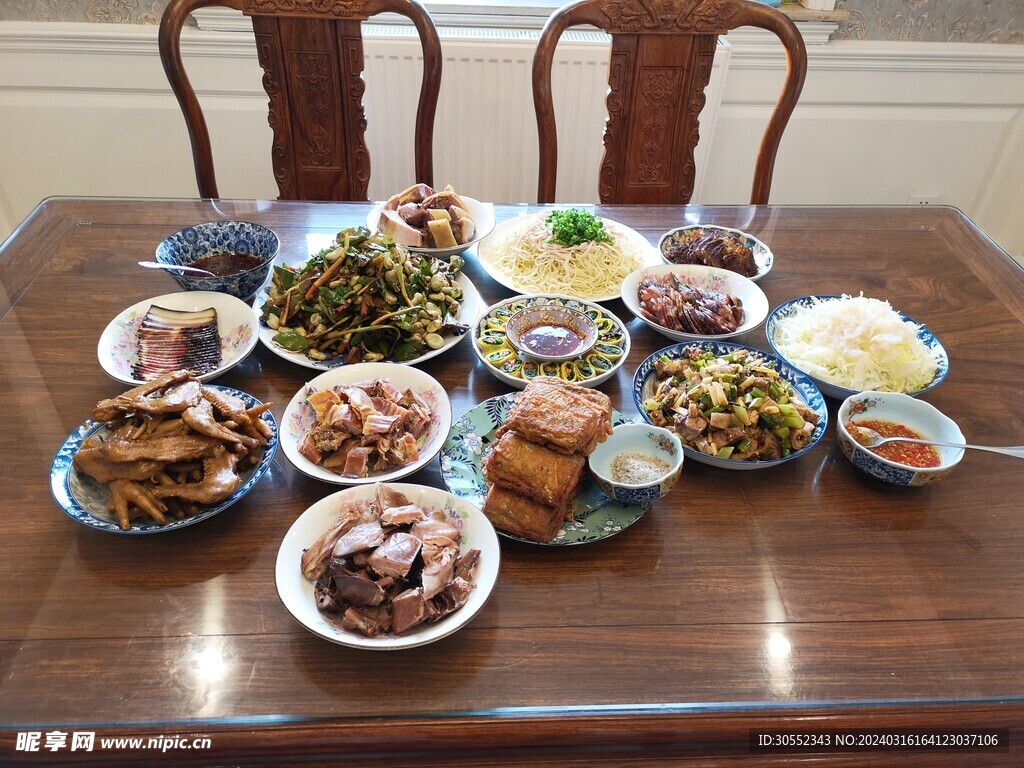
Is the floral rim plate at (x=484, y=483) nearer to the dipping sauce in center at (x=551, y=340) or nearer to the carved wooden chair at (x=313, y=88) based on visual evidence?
the dipping sauce in center at (x=551, y=340)

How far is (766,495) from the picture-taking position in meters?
1.42

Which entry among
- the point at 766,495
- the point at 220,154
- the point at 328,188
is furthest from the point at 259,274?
the point at 220,154

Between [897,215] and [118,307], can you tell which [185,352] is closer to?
[118,307]

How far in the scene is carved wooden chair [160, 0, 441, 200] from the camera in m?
2.40

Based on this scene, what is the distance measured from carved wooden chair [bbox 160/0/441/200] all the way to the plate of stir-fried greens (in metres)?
0.93

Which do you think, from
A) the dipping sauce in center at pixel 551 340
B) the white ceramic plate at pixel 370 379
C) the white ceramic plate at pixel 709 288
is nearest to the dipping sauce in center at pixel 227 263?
the white ceramic plate at pixel 370 379

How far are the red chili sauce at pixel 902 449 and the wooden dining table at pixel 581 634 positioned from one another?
55 millimetres

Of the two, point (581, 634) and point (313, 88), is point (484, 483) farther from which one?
point (313, 88)

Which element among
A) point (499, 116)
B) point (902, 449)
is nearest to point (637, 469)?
point (902, 449)

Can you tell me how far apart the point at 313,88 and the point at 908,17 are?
327 cm

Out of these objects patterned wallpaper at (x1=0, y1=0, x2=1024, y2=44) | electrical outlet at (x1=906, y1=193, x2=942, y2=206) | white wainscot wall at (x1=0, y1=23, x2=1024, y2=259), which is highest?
patterned wallpaper at (x1=0, y1=0, x2=1024, y2=44)

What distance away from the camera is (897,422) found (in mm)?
1576

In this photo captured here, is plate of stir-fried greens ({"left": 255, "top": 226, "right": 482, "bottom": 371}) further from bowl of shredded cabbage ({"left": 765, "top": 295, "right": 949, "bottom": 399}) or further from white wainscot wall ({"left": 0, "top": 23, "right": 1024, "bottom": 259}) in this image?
white wainscot wall ({"left": 0, "top": 23, "right": 1024, "bottom": 259})

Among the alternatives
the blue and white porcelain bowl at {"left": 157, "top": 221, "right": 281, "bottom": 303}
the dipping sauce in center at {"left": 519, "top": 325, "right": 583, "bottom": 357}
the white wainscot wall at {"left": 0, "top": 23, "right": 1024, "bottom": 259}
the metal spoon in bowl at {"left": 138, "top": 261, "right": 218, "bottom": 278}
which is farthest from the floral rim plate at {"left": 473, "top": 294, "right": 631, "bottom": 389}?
the white wainscot wall at {"left": 0, "top": 23, "right": 1024, "bottom": 259}
